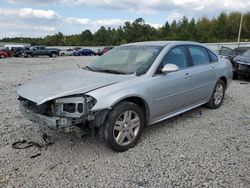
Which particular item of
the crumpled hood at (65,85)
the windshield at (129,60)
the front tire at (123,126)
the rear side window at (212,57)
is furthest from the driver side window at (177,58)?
the rear side window at (212,57)

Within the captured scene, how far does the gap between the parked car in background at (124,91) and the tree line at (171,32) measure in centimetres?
6366

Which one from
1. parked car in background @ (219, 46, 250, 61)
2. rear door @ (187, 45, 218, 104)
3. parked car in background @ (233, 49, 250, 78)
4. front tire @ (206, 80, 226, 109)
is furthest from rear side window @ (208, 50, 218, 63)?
parked car in background @ (219, 46, 250, 61)

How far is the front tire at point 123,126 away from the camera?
140 inches

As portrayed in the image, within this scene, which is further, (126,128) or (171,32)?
(171,32)

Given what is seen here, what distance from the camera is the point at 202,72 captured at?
17.0 ft

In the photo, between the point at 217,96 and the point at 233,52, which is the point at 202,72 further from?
the point at 233,52

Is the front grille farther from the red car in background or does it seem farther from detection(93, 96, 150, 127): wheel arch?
the red car in background

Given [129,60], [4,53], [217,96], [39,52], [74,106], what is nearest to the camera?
[74,106]

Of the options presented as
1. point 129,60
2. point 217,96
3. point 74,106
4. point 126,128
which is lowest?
point 126,128

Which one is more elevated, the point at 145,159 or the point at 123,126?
the point at 123,126

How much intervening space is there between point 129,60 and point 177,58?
0.87 m

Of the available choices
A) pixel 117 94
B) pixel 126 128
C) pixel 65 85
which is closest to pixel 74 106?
pixel 65 85

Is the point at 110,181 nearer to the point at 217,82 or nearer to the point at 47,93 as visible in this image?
the point at 47,93

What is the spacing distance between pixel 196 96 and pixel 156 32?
266ft
